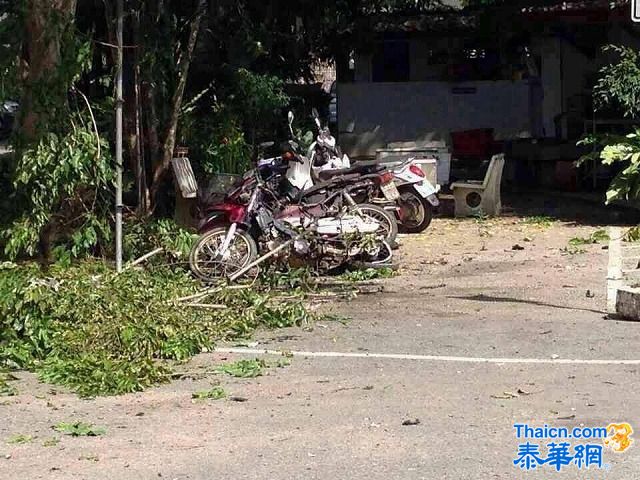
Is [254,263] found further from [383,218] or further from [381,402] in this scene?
[381,402]

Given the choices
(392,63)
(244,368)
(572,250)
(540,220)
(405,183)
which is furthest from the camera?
(392,63)

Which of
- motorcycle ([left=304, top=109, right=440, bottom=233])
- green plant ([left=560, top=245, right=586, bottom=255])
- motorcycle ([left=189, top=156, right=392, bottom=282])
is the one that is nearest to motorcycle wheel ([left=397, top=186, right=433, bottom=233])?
motorcycle ([left=304, top=109, right=440, bottom=233])

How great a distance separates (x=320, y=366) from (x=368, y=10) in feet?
49.6

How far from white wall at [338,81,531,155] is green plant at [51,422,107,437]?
624 inches

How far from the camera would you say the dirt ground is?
18.5 ft

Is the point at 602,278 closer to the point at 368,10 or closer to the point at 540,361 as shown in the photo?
the point at 540,361

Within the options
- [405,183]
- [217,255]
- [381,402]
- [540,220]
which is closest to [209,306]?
[217,255]

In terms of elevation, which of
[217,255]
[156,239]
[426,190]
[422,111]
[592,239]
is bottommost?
[592,239]

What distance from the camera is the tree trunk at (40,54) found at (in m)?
9.41

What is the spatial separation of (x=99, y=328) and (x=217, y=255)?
3236 millimetres

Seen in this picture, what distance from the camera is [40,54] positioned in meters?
9.54

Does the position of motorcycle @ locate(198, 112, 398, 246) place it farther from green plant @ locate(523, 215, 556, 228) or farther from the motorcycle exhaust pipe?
green plant @ locate(523, 215, 556, 228)

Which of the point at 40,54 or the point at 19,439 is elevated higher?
the point at 40,54

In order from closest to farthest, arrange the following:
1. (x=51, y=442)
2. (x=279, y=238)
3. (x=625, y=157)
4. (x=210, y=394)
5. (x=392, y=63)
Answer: (x=51, y=442)
(x=210, y=394)
(x=625, y=157)
(x=279, y=238)
(x=392, y=63)
